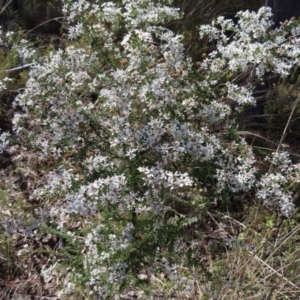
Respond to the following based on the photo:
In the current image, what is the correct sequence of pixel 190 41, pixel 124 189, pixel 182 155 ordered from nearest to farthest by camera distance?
pixel 124 189 < pixel 182 155 < pixel 190 41

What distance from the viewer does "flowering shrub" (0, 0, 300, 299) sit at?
2.55 meters

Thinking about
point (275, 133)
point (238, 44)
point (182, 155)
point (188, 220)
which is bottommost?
point (275, 133)

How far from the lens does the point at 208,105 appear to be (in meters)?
2.89

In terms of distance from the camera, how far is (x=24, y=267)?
11.4ft

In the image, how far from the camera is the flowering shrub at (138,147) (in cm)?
255

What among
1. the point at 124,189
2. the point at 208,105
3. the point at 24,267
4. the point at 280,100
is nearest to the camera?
the point at 124,189

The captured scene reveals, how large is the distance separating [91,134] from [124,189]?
731 millimetres

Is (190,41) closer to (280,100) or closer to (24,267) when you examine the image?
(280,100)

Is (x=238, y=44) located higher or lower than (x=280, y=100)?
higher

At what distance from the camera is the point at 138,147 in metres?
2.53

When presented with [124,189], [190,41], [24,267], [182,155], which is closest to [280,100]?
[190,41]

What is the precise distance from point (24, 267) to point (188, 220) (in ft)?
4.80

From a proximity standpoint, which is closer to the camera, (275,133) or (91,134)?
(91,134)

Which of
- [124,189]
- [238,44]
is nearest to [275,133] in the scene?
[238,44]
